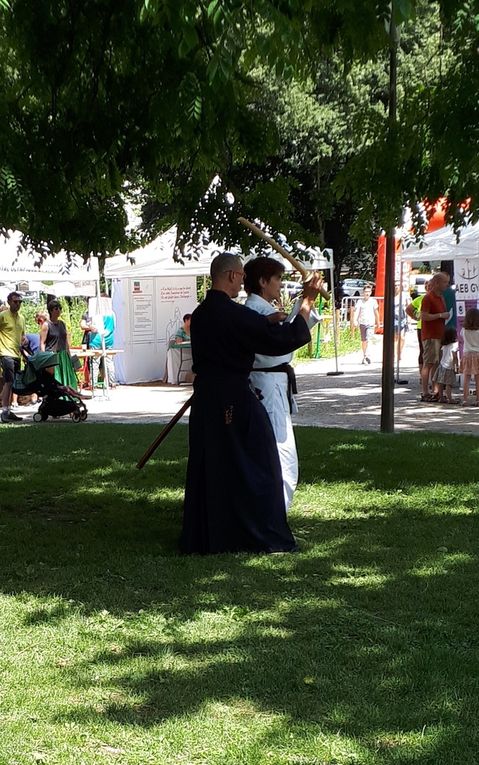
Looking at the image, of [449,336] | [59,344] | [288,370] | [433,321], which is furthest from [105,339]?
[288,370]

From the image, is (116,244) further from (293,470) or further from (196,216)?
(293,470)

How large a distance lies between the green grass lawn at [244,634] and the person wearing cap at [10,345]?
740 centimetres

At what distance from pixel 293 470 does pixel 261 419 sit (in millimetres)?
1071

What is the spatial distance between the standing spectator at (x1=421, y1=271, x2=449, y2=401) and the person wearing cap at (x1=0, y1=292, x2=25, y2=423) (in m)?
6.13

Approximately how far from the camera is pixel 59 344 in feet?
62.6

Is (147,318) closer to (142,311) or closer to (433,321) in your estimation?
(142,311)

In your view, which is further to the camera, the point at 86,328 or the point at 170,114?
the point at 86,328

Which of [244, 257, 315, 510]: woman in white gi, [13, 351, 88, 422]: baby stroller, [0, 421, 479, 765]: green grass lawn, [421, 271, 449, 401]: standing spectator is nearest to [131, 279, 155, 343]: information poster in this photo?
[13, 351, 88, 422]: baby stroller

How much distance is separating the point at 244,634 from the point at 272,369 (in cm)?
258

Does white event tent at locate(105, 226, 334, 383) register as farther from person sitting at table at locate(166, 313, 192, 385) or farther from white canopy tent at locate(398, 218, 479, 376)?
white canopy tent at locate(398, 218, 479, 376)

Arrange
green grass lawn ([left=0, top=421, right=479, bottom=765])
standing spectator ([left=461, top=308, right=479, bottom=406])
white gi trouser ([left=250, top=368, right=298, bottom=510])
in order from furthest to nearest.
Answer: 1. standing spectator ([left=461, top=308, right=479, bottom=406])
2. white gi trouser ([left=250, top=368, right=298, bottom=510])
3. green grass lawn ([left=0, top=421, right=479, bottom=765])

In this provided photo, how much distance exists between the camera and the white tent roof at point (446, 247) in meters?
16.7

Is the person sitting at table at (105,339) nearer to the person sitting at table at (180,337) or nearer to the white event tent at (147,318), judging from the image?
the white event tent at (147,318)

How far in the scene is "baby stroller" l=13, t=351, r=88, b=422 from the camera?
1648cm
